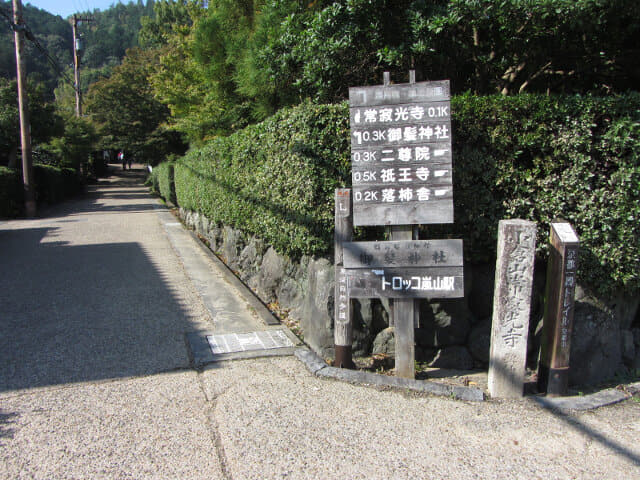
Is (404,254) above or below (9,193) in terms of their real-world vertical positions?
below

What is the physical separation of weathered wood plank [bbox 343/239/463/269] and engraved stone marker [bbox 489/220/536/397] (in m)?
0.39

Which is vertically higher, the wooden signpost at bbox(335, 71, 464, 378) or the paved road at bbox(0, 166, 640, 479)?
the wooden signpost at bbox(335, 71, 464, 378)

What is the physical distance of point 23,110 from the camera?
16.2 metres

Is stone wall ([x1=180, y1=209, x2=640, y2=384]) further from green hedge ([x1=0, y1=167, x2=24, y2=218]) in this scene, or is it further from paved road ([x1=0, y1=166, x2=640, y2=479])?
green hedge ([x1=0, y1=167, x2=24, y2=218])

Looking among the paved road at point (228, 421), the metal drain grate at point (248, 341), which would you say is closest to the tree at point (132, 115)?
the paved road at point (228, 421)

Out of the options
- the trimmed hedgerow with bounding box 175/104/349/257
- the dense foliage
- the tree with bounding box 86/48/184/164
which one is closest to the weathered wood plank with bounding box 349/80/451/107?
the trimmed hedgerow with bounding box 175/104/349/257

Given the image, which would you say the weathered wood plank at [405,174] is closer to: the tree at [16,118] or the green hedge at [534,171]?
the green hedge at [534,171]

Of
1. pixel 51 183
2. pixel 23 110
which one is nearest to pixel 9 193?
pixel 23 110

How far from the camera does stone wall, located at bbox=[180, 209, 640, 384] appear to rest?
4.43 metres

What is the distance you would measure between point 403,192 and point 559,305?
1596 millimetres

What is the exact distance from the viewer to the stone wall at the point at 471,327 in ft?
14.5

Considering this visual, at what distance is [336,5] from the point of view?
586 centimetres

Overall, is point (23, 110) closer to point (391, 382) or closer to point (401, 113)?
point (401, 113)

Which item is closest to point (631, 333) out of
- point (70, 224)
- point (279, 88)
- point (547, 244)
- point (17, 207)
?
point (547, 244)
